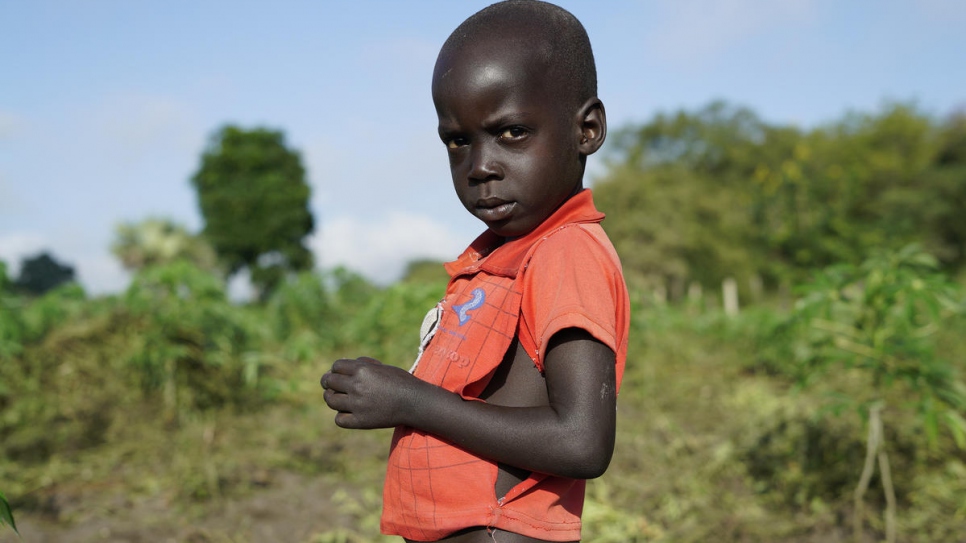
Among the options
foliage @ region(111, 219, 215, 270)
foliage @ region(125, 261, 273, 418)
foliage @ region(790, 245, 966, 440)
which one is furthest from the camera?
foliage @ region(111, 219, 215, 270)

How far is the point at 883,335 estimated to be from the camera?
3.29 m

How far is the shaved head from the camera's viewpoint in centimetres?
126

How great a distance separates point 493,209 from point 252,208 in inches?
1695

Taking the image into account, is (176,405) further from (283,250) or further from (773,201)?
(283,250)

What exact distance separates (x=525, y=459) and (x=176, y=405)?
4.04 metres

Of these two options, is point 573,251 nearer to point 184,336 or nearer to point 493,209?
point 493,209

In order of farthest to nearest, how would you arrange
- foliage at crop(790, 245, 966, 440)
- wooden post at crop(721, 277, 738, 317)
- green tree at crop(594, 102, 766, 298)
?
green tree at crop(594, 102, 766, 298), wooden post at crop(721, 277, 738, 317), foliage at crop(790, 245, 966, 440)

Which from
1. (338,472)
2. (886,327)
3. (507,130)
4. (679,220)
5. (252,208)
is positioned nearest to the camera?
(507,130)

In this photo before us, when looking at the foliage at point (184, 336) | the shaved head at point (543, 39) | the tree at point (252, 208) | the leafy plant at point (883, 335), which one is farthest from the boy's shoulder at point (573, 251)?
the tree at point (252, 208)

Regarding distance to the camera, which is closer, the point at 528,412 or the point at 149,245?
the point at 528,412

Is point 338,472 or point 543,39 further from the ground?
point 543,39

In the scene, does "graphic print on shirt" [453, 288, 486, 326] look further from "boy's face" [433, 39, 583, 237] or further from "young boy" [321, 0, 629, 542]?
"boy's face" [433, 39, 583, 237]

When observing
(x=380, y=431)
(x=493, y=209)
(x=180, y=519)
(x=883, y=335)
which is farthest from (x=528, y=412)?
(x=380, y=431)

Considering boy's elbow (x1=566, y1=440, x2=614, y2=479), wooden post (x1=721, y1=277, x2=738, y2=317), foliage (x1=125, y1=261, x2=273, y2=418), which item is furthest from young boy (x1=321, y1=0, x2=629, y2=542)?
wooden post (x1=721, y1=277, x2=738, y2=317)
